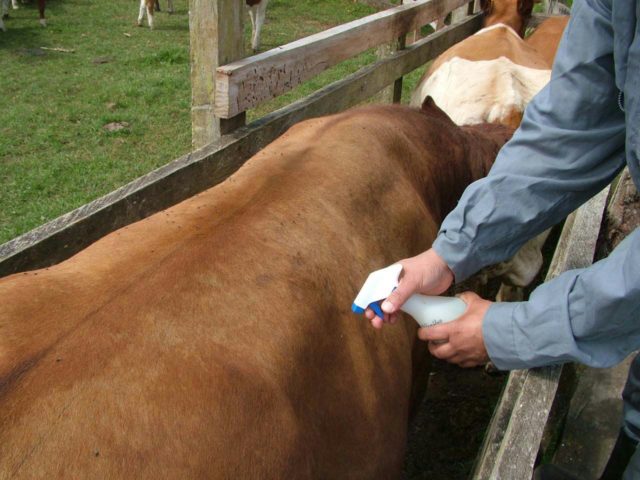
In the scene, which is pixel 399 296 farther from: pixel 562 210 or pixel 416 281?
pixel 562 210

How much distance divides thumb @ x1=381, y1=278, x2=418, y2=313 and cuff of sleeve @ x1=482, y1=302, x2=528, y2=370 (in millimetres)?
200

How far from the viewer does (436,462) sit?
3182 millimetres

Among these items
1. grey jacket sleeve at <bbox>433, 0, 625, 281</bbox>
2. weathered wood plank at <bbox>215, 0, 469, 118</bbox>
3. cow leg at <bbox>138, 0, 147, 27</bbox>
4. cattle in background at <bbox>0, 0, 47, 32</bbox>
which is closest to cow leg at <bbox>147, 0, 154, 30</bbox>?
cow leg at <bbox>138, 0, 147, 27</bbox>

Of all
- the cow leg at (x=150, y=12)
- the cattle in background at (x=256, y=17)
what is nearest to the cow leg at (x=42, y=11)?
the cow leg at (x=150, y=12)

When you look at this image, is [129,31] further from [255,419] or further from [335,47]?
[255,419]

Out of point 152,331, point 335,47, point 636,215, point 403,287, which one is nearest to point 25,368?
point 152,331

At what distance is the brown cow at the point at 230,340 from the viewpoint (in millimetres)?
1185

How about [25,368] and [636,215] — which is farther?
[636,215]

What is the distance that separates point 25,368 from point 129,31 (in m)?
12.4

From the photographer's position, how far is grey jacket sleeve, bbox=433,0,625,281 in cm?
165

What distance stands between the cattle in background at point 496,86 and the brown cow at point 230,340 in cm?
151

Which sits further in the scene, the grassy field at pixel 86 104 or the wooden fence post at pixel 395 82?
the grassy field at pixel 86 104

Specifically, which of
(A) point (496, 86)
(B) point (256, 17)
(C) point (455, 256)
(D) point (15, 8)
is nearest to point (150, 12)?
(B) point (256, 17)

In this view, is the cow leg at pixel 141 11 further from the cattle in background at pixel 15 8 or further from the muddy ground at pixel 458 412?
the muddy ground at pixel 458 412
